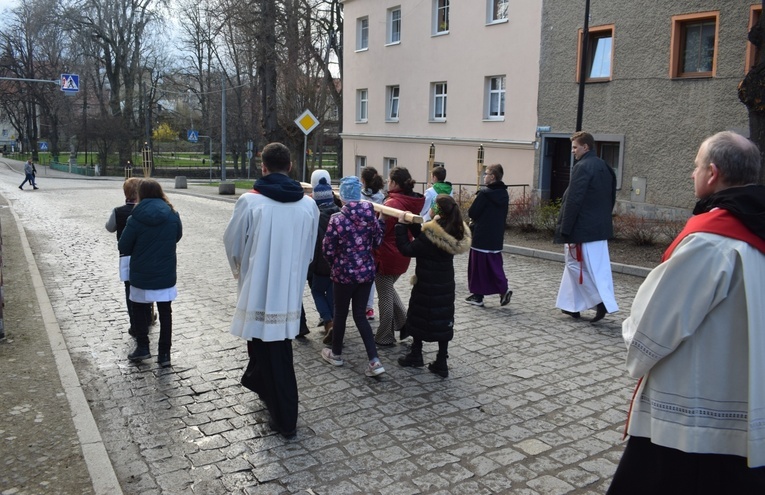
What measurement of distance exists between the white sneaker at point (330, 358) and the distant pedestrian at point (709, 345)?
381 cm

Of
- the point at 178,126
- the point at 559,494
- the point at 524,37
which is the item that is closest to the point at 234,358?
the point at 559,494

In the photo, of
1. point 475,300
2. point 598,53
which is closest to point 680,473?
point 475,300

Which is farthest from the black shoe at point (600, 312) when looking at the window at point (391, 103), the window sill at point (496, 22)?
the window at point (391, 103)

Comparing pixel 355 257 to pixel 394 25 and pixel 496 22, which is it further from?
pixel 394 25

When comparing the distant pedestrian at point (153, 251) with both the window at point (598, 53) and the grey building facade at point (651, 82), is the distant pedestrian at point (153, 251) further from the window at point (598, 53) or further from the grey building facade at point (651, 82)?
the window at point (598, 53)

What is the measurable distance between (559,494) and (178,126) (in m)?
78.9

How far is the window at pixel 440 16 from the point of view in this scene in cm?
2803

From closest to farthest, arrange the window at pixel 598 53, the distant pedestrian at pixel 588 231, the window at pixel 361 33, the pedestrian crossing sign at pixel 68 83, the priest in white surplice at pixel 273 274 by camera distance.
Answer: the priest in white surplice at pixel 273 274
the distant pedestrian at pixel 588 231
the window at pixel 598 53
the pedestrian crossing sign at pixel 68 83
the window at pixel 361 33

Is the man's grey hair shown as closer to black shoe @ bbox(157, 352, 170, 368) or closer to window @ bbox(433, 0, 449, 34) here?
black shoe @ bbox(157, 352, 170, 368)

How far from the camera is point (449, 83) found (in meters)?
27.7

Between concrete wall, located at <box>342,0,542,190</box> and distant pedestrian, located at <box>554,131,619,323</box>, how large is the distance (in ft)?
51.0

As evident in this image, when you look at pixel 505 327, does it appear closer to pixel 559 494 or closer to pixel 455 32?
pixel 559 494

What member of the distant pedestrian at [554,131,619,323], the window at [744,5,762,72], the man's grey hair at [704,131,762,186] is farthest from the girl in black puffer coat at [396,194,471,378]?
the window at [744,5,762,72]

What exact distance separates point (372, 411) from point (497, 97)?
21.6 m
